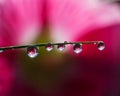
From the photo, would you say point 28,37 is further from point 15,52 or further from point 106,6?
point 106,6

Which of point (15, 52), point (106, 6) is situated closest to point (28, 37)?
point (15, 52)

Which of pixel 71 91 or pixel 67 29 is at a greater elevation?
pixel 67 29

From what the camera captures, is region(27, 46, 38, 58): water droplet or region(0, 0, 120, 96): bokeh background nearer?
region(27, 46, 38, 58): water droplet

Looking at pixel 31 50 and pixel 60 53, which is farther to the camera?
pixel 60 53

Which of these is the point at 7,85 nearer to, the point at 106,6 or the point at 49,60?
the point at 49,60

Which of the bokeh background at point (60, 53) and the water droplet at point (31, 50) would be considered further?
the bokeh background at point (60, 53)

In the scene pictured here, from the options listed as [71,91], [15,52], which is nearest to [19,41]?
[15,52]
